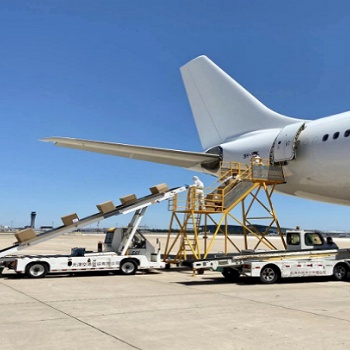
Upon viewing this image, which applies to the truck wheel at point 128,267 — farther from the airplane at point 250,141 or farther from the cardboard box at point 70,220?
the airplane at point 250,141

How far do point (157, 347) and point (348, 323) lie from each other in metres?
3.79

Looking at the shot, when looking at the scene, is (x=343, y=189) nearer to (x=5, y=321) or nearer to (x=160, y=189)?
(x=160, y=189)

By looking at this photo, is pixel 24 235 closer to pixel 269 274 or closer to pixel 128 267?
pixel 128 267

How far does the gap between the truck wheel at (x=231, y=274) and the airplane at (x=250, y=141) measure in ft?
19.9

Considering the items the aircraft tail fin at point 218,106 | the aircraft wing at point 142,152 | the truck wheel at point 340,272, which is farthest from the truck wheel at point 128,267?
the aircraft tail fin at point 218,106

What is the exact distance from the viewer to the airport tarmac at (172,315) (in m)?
6.55

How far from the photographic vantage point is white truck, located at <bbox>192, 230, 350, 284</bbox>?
13.8 m

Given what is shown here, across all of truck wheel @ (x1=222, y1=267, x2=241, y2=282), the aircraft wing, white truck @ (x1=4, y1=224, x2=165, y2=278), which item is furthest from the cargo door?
white truck @ (x1=4, y1=224, x2=165, y2=278)

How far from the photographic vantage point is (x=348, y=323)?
7844 mm

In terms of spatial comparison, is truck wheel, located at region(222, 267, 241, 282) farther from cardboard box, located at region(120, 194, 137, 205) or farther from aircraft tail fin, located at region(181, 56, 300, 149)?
aircraft tail fin, located at region(181, 56, 300, 149)

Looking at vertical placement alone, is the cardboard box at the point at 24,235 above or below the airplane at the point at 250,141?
below

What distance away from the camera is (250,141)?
21672 mm

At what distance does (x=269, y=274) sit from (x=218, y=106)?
42.8 ft

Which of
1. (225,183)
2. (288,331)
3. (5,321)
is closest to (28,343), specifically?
(5,321)
